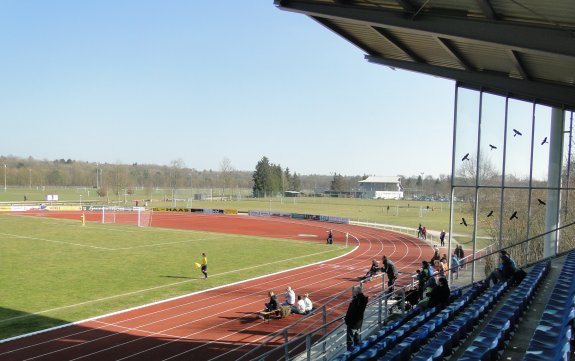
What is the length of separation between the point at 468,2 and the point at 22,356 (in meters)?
14.3

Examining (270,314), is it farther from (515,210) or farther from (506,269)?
(515,210)

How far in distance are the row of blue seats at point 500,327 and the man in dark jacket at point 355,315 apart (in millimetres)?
2416

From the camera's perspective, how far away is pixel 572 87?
13586mm

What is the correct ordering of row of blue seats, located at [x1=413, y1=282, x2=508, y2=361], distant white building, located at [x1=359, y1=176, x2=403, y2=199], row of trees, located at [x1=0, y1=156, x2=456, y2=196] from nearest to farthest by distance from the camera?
1. row of blue seats, located at [x1=413, y1=282, x2=508, y2=361]
2. row of trees, located at [x1=0, y1=156, x2=456, y2=196]
3. distant white building, located at [x1=359, y1=176, x2=403, y2=199]

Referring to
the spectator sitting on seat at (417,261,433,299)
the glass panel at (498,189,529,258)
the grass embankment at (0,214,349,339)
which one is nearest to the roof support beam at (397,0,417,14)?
the spectator sitting on seat at (417,261,433,299)

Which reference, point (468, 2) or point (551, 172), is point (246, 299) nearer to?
point (551, 172)

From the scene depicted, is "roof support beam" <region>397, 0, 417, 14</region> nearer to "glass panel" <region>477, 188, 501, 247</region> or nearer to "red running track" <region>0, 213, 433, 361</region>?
"glass panel" <region>477, 188, 501, 247</region>

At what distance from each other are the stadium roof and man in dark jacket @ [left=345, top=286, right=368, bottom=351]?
555 cm

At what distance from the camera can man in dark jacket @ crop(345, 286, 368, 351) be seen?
941 centimetres

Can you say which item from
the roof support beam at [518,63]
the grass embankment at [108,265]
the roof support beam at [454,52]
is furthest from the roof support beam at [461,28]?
the grass embankment at [108,265]

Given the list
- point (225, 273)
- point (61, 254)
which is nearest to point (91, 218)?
point (61, 254)

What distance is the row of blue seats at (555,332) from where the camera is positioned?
5.26 m

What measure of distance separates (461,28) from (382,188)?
16348 centimetres

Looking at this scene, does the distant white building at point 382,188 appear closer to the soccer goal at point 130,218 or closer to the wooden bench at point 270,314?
the soccer goal at point 130,218
